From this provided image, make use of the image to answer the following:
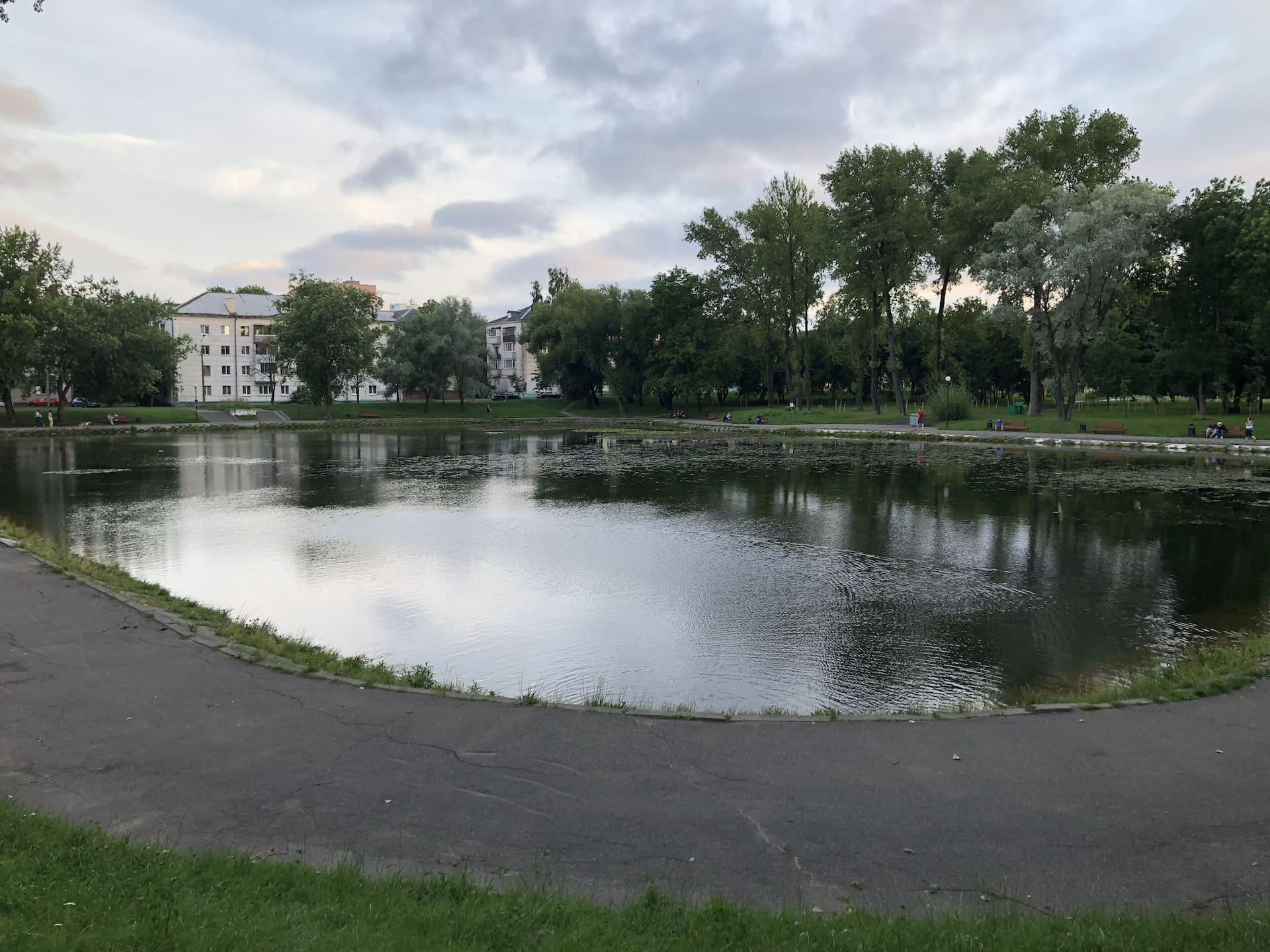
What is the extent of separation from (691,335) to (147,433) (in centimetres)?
4953

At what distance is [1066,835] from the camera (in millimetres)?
5484

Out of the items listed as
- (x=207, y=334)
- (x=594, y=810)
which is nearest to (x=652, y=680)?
(x=594, y=810)

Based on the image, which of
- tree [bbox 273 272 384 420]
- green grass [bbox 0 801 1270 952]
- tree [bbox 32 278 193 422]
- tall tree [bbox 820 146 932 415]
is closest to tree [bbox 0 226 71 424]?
tree [bbox 32 278 193 422]

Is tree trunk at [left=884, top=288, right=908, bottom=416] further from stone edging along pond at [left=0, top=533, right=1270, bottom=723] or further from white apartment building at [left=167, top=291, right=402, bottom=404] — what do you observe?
white apartment building at [left=167, top=291, right=402, bottom=404]

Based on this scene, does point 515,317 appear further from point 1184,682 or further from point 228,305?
point 1184,682

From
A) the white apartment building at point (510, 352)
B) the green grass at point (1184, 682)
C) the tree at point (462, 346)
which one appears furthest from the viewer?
the white apartment building at point (510, 352)

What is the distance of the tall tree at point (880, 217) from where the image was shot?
58375mm

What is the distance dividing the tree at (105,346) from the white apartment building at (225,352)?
2294 cm

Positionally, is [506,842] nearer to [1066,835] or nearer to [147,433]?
[1066,835]

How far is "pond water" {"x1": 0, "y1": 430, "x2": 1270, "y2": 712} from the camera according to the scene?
10766 millimetres

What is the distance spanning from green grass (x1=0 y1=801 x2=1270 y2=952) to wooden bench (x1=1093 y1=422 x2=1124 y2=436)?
165ft

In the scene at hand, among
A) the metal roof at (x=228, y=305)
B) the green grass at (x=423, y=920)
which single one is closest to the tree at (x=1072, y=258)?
the green grass at (x=423, y=920)

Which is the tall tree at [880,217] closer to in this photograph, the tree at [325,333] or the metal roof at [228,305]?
the tree at [325,333]

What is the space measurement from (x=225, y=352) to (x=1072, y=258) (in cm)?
9696
